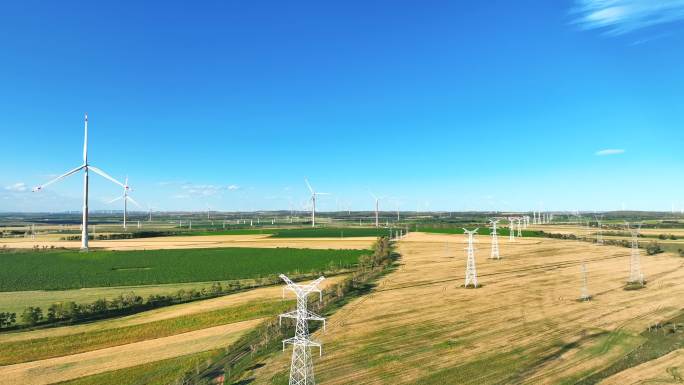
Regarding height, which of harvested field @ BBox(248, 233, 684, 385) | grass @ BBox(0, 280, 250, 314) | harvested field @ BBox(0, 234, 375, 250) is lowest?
harvested field @ BBox(248, 233, 684, 385)

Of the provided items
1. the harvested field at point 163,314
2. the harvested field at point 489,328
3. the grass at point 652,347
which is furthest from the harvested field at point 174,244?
the grass at point 652,347

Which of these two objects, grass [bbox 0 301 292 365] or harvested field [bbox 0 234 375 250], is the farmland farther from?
harvested field [bbox 0 234 375 250]

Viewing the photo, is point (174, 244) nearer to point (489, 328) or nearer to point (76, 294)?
point (76, 294)

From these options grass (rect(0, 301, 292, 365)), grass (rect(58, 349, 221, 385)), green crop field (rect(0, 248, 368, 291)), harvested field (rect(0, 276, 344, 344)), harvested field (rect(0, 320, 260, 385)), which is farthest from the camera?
green crop field (rect(0, 248, 368, 291))

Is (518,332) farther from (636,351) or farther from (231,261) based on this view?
(231,261)

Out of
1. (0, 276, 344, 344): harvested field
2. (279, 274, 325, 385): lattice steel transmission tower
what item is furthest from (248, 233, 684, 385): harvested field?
(0, 276, 344, 344): harvested field

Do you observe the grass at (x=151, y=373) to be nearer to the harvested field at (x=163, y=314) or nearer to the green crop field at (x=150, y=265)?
the harvested field at (x=163, y=314)
